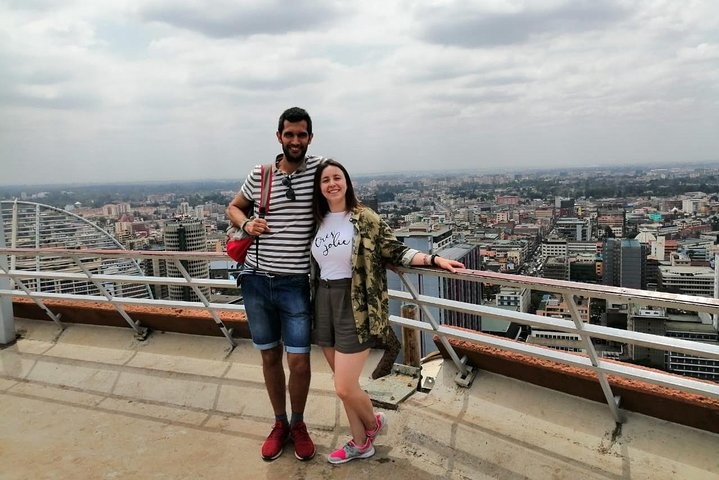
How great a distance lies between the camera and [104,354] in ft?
11.5

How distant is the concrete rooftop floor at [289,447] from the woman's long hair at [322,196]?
3.39 ft

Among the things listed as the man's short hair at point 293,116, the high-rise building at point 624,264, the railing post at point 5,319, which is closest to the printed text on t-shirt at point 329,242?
the man's short hair at point 293,116

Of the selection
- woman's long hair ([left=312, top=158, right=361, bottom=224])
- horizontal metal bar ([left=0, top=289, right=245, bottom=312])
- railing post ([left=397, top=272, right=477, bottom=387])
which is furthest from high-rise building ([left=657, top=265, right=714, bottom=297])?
woman's long hair ([left=312, top=158, right=361, bottom=224])

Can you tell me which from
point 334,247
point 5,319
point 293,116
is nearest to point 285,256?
point 334,247

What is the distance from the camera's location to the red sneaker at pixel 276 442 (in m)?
2.17

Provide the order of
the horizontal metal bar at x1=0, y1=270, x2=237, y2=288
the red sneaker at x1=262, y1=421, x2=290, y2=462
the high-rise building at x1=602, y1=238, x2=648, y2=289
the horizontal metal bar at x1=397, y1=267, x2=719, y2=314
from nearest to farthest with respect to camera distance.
Result: the horizontal metal bar at x1=397, y1=267, x2=719, y2=314 → the red sneaker at x1=262, y1=421, x2=290, y2=462 → the horizontal metal bar at x1=0, y1=270, x2=237, y2=288 → the high-rise building at x1=602, y1=238, x2=648, y2=289

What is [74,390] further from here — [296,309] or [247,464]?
[296,309]

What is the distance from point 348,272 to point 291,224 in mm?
311

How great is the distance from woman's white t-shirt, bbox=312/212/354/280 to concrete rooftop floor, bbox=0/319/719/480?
0.81 m

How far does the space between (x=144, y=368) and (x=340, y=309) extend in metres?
1.90

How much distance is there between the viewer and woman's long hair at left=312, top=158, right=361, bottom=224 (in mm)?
2014

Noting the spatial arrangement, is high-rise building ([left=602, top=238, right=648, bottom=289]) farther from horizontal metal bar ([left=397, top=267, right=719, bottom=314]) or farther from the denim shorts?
the denim shorts

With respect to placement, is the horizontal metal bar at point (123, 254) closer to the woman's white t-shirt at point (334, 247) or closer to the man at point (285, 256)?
the man at point (285, 256)

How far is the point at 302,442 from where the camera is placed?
2.18 m
